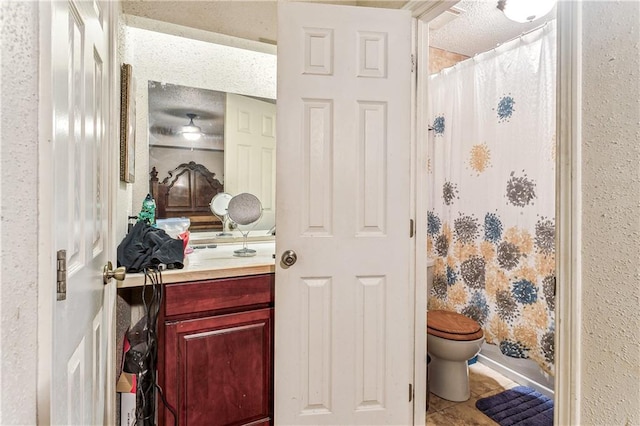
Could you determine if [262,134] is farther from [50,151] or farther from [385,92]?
[50,151]

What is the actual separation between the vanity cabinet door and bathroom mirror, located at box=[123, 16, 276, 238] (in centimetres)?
77

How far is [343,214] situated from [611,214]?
0.90 metres

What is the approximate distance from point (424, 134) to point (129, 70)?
4.70 ft

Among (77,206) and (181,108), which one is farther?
(181,108)

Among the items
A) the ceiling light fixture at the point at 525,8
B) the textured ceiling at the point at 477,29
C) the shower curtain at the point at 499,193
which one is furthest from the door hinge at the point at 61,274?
the textured ceiling at the point at 477,29

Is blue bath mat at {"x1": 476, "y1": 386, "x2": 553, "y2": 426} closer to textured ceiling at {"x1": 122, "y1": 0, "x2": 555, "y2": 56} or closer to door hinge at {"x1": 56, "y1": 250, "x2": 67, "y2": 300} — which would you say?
door hinge at {"x1": 56, "y1": 250, "x2": 67, "y2": 300}

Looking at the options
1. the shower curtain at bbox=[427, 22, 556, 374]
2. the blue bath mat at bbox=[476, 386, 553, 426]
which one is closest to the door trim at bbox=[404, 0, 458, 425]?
the blue bath mat at bbox=[476, 386, 553, 426]

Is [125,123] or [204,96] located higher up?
[204,96]

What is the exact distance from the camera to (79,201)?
732 mm

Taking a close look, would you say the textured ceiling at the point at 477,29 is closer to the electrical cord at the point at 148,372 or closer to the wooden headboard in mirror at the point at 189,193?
the wooden headboard in mirror at the point at 189,193

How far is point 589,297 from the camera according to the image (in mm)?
862

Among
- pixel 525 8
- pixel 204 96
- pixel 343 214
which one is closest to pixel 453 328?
pixel 343 214

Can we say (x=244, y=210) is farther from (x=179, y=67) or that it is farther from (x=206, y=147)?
(x=179, y=67)

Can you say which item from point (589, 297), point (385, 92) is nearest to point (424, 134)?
point (385, 92)
